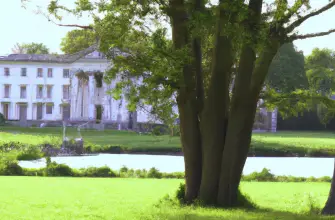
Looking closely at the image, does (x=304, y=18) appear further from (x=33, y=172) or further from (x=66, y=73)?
(x=66, y=73)

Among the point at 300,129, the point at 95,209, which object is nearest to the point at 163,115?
the point at 95,209

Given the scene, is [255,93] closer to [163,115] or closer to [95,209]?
[163,115]

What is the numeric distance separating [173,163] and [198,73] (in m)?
11.7

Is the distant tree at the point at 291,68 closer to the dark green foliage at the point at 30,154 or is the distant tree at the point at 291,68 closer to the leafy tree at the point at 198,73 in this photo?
the dark green foliage at the point at 30,154

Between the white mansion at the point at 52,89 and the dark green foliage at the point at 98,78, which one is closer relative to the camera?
the dark green foliage at the point at 98,78

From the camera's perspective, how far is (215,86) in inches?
355

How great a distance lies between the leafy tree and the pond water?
870cm

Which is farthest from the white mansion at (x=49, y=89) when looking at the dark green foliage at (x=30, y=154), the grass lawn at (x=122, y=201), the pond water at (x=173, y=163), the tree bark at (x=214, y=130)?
the tree bark at (x=214, y=130)

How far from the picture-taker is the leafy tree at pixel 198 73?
27.3ft

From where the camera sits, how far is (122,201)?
9.74m

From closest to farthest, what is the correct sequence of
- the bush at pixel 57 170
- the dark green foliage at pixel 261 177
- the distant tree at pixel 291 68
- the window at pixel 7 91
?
1. the bush at pixel 57 170
2. the dark green foliage at pixel 261 177
3. the distant tree at pixel 291 68
4. the window at pixel 7 91

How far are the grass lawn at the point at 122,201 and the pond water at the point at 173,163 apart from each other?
4137 mm

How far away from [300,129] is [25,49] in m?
38.1

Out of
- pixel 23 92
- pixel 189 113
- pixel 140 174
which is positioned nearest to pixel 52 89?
pixel 23 92
